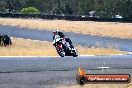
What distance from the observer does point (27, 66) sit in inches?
607

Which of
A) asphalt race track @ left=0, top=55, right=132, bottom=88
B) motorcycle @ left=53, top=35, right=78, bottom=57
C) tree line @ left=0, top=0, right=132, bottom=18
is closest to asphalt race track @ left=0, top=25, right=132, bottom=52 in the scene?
motorcycle @ left=53, top=35, right=78, bottom=57

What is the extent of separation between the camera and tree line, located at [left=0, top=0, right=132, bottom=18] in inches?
3038

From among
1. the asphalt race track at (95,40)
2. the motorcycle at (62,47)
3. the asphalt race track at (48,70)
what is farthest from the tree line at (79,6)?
the asphalt race track at (48,70)

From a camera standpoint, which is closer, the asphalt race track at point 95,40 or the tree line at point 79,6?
the asphalt race track at point 95,40

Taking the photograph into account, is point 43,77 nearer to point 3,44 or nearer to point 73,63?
point 73,63

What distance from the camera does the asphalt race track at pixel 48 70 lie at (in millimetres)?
12289

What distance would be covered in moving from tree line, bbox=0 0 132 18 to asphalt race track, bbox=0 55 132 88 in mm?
51425

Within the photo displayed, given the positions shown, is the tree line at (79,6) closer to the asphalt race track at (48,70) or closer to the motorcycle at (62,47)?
the motorcycle at (62,47)

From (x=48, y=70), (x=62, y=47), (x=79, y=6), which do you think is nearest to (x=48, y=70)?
(x=48, y=70)

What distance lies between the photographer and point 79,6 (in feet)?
329

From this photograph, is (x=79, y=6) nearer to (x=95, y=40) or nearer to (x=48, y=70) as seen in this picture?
(x=95, y=40)

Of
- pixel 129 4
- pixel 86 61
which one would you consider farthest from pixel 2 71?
pixel 129 4

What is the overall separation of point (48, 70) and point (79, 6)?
86.3m

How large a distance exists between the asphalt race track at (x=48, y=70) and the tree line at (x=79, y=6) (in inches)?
2025
